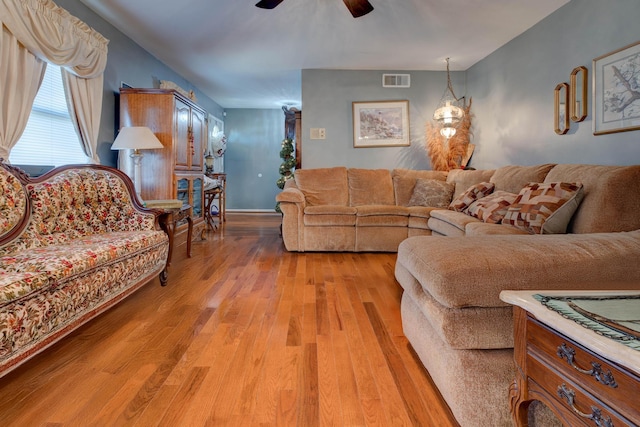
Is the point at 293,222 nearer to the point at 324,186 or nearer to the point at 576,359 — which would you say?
the point at 324,186

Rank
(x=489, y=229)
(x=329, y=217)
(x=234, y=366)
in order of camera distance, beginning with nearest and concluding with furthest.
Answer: (x=234, y=366), (x=489, y=229), (x=329, y=217)

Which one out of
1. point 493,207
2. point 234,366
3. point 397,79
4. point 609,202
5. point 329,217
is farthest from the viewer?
point 397,79

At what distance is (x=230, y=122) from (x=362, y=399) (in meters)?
8.00

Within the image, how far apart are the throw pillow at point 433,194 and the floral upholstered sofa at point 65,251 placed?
2.99 meters

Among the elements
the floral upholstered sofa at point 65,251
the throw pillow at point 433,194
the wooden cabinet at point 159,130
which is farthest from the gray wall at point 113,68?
the throw pillow at point 433,194

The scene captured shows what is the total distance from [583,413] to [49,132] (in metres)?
3.87

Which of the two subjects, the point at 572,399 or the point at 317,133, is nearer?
the point at 572,399

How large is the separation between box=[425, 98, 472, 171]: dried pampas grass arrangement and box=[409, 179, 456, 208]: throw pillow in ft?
2.53

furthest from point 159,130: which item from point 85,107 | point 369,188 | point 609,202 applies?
point 609,202

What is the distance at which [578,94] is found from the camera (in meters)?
3.04

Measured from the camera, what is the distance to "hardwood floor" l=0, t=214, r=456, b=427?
4.12 feet

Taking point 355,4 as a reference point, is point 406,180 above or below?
below

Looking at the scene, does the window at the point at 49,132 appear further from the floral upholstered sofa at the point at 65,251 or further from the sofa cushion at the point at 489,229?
the sofa cushion at the point at 489,229

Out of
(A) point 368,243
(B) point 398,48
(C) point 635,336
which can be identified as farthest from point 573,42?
(C) point 635,336
